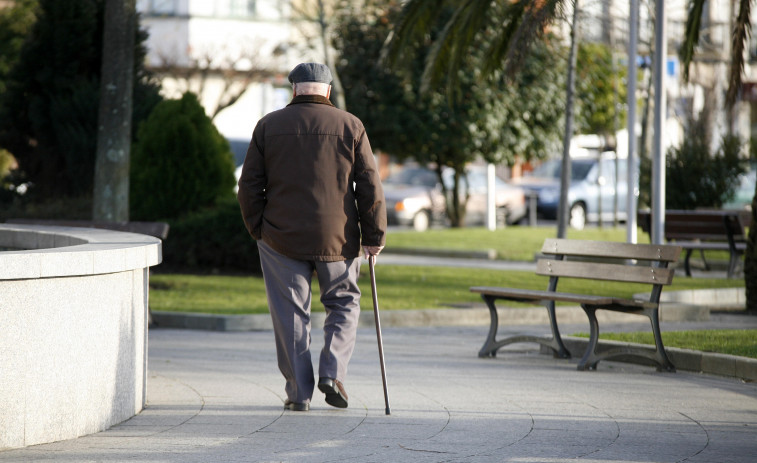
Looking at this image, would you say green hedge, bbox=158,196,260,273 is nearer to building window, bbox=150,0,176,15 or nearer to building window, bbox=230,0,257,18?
building window, bbox=150,0,176,15

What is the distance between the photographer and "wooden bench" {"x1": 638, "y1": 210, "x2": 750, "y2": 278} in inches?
663

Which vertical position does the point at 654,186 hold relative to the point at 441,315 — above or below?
above

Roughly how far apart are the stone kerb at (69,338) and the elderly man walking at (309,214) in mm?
751

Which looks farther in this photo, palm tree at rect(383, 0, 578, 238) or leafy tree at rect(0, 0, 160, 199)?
leafy tree at rect(0, 0, 160, 199)

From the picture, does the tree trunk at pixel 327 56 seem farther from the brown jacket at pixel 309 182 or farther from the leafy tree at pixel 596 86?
the brown jacket at pixel 309 182

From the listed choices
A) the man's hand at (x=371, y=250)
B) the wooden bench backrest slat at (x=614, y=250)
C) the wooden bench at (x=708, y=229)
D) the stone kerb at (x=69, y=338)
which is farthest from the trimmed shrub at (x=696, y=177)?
the stone kerb at (x=69, y=338)

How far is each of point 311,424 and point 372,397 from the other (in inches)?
36.9

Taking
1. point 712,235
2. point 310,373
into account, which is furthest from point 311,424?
point 712,235

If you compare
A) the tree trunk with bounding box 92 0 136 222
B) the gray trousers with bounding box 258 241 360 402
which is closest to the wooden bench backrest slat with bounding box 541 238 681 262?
the gray trousers with bounding box 258 241 360 402

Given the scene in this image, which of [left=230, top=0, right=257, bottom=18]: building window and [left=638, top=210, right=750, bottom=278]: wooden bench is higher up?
[left=230, top=0, right=257, bottom=18]: building window

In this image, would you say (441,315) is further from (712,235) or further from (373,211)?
(712,235)

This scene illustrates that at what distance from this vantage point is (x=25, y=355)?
18.7 ft

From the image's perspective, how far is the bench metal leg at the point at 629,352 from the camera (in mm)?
8773

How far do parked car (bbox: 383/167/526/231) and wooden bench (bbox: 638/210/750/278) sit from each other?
12398mm
